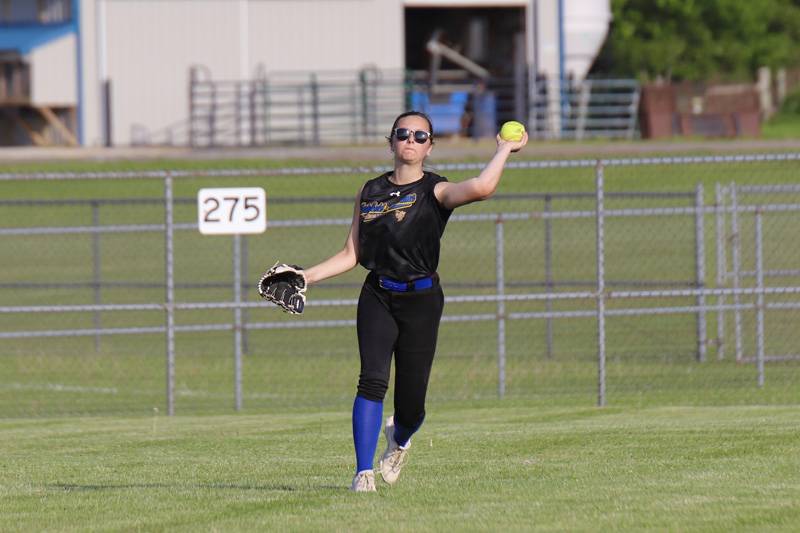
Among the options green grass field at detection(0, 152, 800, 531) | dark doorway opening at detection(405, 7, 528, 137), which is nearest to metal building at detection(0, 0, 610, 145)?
dark doorway opening at detection(405, 7, 528, 137)

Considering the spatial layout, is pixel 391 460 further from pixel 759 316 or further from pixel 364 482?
pixel 759 316

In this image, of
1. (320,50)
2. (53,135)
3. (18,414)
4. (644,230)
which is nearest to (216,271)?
(644,230)

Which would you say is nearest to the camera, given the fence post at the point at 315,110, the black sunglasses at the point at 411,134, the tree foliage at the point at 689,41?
the black sunglasses at the point at 411,134

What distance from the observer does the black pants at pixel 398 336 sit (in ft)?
24.1

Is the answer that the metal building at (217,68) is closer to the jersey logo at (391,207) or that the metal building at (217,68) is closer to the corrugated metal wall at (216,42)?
the corrugated metal wall at (216,42)

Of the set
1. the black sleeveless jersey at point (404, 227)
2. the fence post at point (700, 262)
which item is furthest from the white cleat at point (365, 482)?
the fence post at point (700, 262)

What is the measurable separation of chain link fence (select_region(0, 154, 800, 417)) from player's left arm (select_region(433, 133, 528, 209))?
15.5 feet

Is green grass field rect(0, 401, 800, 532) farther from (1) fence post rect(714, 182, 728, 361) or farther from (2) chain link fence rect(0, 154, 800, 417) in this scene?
(1) fence post rect(714, 182, 728, 361)

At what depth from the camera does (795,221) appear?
23.6 m

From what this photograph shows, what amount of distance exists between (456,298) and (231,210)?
2.01 metres

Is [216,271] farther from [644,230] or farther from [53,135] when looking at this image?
[53,135]

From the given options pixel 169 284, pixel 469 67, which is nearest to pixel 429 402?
pixel 169 284

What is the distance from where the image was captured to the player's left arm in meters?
6.98

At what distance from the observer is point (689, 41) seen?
153 feet
